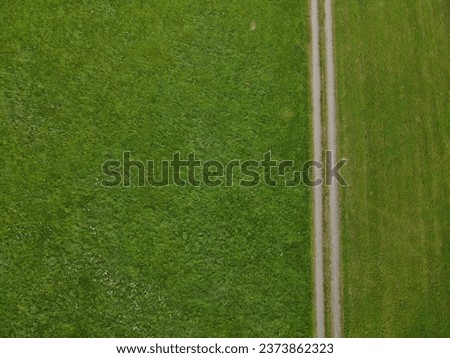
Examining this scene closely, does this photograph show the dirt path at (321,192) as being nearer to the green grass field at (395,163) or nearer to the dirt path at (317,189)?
the dirt path at (317,189)

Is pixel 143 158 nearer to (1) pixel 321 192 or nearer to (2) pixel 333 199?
(1) pixel 321 192

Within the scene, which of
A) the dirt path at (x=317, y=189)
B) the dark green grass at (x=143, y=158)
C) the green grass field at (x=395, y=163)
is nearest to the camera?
the dark green grass at (x=143, y=158)

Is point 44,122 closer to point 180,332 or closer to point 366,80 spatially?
point 180,332

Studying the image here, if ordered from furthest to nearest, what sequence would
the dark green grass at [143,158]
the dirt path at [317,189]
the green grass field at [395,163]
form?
the green grass field at [395,163] → the dirt path at [317,189] → the dark green grass at [143,158]

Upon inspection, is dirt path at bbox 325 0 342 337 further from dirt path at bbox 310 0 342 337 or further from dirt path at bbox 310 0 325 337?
dirt path at bbox 310 0 325 337

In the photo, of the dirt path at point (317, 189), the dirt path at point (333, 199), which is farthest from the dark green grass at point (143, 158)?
the dirt path at point (333, 199)

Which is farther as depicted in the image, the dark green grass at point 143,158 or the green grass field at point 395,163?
the green grass field at point 395,163

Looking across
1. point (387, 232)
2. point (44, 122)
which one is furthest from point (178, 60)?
point (387, 232)

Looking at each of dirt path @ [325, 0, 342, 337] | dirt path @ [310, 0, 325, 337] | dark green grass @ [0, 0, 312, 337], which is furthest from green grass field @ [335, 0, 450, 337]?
dark green grass @ [0, 0, 312, 337]
